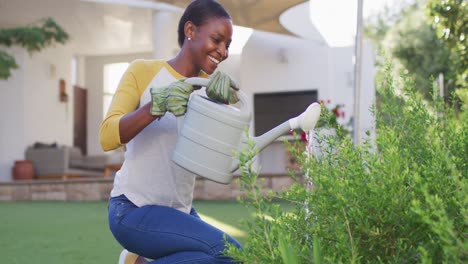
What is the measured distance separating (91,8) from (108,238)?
8.35m

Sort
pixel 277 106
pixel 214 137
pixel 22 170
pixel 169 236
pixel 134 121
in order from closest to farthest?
pixel 214 137
pixel 134 121
pixel 169 236
pixel 22 170
pixel 277 106

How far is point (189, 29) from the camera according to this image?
205 centimetres

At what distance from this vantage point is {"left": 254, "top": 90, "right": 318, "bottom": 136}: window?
12523 mm

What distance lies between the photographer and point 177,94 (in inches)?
64.8

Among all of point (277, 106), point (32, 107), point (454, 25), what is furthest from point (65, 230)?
point (32, 107)

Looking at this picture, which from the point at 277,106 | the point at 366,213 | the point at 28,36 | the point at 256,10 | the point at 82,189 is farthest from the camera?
the point at 277,106

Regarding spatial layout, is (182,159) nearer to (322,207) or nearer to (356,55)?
(322,207)

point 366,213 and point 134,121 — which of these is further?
point 134,121

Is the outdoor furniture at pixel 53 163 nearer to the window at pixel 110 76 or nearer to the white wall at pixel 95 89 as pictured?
the white wall at pixel 95 89

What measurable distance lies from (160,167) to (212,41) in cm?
44

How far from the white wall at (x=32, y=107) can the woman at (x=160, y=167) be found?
412 inches

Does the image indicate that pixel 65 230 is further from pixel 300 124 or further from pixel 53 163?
pixel 53 163

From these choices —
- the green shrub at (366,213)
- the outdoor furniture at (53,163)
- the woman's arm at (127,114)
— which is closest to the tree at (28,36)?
the outdoor furniture at (53,163)

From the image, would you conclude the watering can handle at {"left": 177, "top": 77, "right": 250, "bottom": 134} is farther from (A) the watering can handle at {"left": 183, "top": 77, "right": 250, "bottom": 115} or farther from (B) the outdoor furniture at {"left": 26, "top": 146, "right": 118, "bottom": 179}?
(B) the outdoor furniture at {"left": 26, "top": 146, "right": 118, "bottom": 179}
